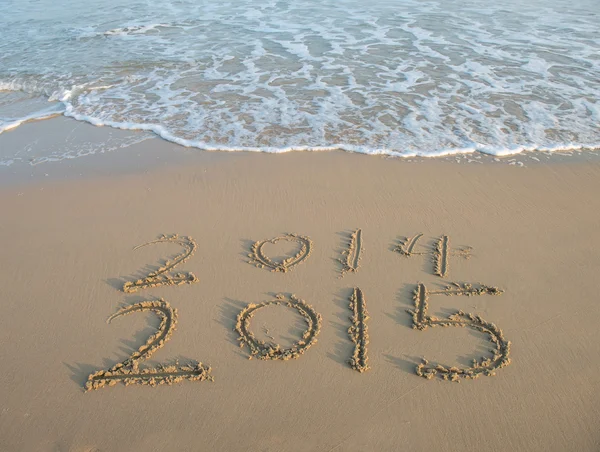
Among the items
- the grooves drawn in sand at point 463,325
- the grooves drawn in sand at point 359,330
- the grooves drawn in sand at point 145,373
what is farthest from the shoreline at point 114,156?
the grooves drawn in sand at point 145,373

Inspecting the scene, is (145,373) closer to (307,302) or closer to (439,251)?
(307,302)

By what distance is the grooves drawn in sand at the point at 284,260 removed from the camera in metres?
3.96

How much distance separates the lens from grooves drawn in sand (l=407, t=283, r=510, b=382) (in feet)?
9.99

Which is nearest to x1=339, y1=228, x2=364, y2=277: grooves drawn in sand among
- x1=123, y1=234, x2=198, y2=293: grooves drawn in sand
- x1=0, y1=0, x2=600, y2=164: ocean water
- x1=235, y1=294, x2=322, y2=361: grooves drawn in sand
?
x1=235, y1=294, x2=322, y2=361: grooves drawn in sand

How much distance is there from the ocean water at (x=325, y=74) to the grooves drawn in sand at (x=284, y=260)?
5.92ft

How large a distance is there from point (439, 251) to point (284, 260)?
4.35ft

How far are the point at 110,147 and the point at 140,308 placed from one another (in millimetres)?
2989

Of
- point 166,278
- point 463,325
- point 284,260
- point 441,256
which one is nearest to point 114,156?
point 166,278

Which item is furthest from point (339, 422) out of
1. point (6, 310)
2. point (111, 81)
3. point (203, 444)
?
point (111, 81)

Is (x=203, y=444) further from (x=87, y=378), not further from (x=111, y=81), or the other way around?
(x=111, y=81)

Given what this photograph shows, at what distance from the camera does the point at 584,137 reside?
5.78m

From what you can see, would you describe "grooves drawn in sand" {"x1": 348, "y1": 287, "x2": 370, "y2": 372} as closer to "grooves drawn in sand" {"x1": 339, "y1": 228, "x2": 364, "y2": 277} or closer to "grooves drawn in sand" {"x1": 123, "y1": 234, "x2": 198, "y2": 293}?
"grooves drawn in sand" {"x1": 339, "y1": 228, "x2": 364, "y2": 277}

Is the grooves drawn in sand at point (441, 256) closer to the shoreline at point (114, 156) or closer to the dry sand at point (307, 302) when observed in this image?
the dry sand at point (307, 302)

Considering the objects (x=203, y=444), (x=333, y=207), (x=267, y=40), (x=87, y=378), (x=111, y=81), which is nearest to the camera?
(x=203, y=444)
